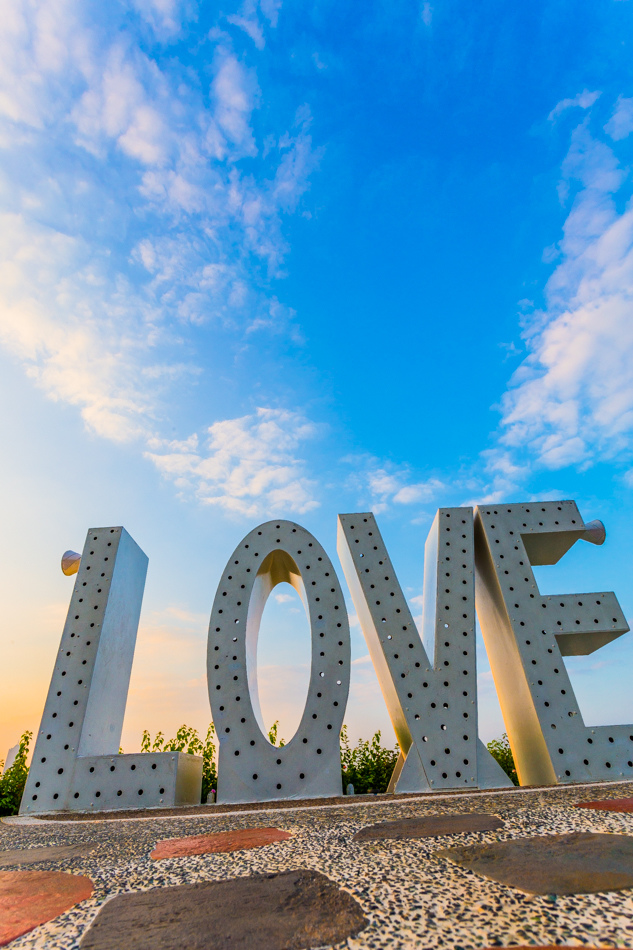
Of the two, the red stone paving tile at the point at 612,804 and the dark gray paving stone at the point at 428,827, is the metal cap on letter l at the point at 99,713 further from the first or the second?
the red stone paving tile at the point at 612,804

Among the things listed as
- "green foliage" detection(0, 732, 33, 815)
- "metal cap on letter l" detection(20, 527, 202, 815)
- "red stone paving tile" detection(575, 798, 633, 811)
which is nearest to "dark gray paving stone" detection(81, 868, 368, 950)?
"red stone paving tile" detection(575, 798, 633, 811)

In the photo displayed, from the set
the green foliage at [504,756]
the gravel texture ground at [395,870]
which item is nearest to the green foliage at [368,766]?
the green foliage at [504,756]

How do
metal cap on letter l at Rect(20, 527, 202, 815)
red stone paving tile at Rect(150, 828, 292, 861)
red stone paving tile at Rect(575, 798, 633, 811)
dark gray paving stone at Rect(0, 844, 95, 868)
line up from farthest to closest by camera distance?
1. metal cap on letter l at Rect(20, 527, 202, 815)
2. red stone paving tile at Rect(575, 798, 633, 811)
3. dark gray paving stone at Rect(0, 844, 95, 868)
4. red stone paving tile at Rect(150, 828, 292, 861)

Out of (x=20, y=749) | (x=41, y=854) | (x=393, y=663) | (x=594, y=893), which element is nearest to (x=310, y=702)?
(x=393, y=663)

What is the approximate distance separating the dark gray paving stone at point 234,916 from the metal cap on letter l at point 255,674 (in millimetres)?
4662

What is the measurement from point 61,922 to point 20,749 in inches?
378

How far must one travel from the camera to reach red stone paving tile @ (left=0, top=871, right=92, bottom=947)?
1900mm

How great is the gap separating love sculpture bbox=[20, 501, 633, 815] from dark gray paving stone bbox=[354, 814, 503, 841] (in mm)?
3452

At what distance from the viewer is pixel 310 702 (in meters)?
6.73

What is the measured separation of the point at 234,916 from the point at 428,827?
5.32 ft

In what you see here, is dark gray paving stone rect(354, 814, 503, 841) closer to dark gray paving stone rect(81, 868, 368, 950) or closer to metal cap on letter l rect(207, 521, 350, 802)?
dark gray paving stone rect(81, 868, 368, 950)

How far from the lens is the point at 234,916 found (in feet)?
5.89

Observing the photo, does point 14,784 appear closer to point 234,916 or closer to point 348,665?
point 348,665

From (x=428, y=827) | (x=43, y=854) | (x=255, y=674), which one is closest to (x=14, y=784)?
(x=255, y=674)
